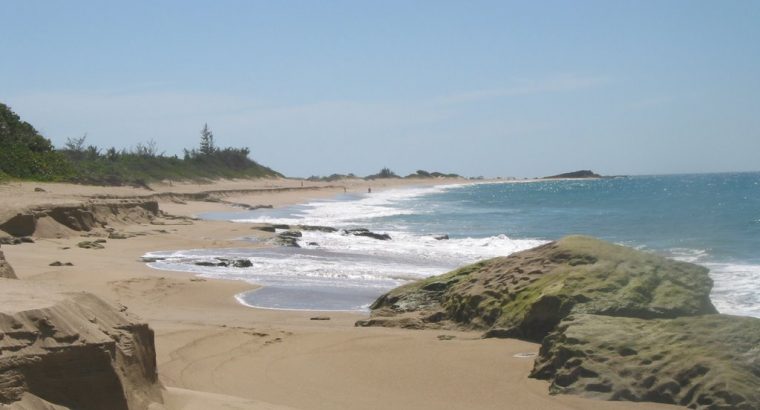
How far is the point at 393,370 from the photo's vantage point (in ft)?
24.3

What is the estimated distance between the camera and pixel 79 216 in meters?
19.2

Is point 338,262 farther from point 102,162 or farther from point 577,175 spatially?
point 577,175

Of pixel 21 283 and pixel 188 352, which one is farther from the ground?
pixel 21 283

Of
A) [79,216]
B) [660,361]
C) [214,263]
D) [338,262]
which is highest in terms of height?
[79,216]

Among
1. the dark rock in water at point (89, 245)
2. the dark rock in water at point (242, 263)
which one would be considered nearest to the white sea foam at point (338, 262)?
the dark rock in water at point (242, 263)

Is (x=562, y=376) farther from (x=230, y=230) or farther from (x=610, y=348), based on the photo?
(x=230, y=230)

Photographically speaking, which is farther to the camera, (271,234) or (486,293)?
(271,234)

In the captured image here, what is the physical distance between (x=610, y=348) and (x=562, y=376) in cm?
50

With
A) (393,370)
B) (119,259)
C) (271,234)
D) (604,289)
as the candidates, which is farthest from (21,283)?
(271,234)

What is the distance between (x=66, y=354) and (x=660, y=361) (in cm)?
466

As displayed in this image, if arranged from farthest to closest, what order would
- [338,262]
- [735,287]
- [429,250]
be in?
[429,250] → [338,262] → [735,287]

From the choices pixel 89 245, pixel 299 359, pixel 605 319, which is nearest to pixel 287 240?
pixel 89 245

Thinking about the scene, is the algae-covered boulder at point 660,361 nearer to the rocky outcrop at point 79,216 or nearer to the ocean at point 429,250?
the ocean at point 429,250

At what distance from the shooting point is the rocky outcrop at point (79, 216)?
53.5 feet
